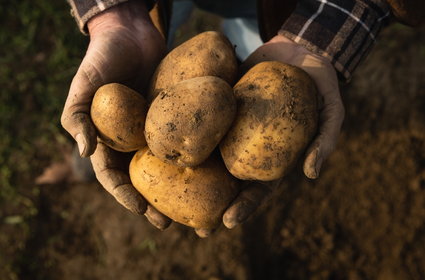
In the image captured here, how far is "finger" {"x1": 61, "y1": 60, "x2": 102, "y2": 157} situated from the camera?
1.64 m

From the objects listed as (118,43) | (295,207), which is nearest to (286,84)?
(118,43)

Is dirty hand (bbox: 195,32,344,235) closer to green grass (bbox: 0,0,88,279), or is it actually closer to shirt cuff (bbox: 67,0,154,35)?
shirt cuff (bbox: 67,0,154,35)

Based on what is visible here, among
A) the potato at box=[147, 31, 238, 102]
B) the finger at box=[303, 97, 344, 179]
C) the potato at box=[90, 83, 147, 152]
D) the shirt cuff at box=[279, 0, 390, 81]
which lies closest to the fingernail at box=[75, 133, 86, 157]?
the potato at box=[90, 83, 147, 152]

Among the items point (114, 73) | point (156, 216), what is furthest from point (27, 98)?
point (156, 216)

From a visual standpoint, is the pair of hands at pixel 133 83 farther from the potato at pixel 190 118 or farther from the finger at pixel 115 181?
the potato at pixel 190 118

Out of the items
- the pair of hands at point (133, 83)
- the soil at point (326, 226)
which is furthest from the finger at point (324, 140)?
the soil at point (326, 226)

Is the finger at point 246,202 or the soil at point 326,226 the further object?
the soil at point 326,226

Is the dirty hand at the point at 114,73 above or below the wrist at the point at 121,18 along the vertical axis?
below

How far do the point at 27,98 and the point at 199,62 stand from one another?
8.11ft

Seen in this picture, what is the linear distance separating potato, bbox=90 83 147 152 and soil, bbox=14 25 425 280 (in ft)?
4.76

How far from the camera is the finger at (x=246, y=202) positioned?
1.73 meters

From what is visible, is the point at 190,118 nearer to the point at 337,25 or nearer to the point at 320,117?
the point at 320,117

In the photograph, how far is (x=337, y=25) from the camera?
1837 millimetres

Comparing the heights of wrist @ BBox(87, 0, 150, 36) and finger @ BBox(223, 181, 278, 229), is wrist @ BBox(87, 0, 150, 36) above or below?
above
